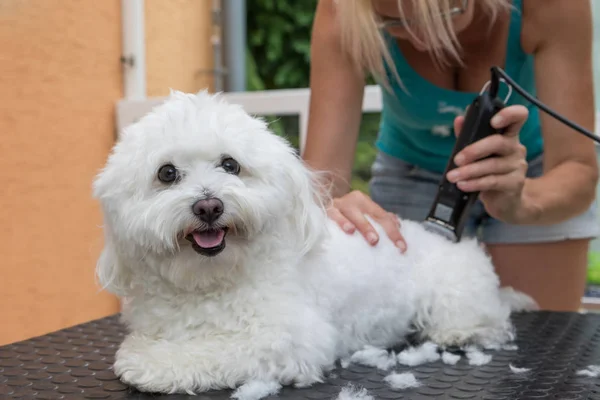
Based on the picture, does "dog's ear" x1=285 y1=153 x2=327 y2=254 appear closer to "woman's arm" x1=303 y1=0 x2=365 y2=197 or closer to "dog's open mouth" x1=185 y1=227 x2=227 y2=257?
"dog's open mouth" x1=185 y1=227 x2=227 y2=257

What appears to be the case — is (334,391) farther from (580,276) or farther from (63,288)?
(63,288)

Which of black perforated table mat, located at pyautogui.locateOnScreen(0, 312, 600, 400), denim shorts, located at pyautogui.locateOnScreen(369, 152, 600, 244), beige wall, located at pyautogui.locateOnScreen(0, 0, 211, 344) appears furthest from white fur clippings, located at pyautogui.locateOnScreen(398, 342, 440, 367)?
beige wall, located at pyautogui.locateOnScreen(0, 0, 211, 344)

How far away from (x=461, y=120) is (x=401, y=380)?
0.49 meters

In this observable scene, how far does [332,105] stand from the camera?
146 cm

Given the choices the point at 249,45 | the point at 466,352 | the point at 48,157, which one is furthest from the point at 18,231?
the point at 249,45

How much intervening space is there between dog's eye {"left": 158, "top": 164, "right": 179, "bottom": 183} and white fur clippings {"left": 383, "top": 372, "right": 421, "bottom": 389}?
400 mm

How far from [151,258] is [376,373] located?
36 cm

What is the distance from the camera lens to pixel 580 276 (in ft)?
5.36

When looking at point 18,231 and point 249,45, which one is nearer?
point 18,231

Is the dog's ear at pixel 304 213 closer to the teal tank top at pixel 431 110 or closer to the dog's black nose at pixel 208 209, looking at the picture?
the dog's black nose at pixel 208 209

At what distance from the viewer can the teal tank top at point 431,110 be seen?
1433 millimetres

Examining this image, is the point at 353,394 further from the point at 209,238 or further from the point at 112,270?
the point at 112,270

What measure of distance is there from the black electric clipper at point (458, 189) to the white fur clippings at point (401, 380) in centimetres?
36

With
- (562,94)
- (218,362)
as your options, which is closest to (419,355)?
(218,362)
